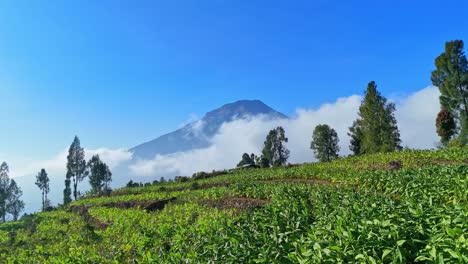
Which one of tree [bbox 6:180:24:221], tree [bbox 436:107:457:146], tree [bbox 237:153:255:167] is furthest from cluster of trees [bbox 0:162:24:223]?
tree [bbox 436:107:457:146]

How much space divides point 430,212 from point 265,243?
252 cm

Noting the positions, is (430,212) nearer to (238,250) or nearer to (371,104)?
(238,250)

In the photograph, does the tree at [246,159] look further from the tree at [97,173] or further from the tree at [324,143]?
the tree at [97,173]

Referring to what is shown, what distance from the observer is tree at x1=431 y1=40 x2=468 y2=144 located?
157ft

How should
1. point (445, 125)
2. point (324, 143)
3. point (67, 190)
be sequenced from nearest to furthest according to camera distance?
point (445, 125), point (324, 143), point (67, 190)

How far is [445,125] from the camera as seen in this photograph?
Answer: 44969 mm

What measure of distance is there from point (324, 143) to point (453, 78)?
29.5 meters

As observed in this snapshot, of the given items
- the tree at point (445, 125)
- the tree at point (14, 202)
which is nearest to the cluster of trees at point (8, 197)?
the tree at point (14, 202)

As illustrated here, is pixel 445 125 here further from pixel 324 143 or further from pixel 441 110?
pixel 324 143

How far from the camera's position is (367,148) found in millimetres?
52656

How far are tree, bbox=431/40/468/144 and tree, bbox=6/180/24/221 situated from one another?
9455 cm

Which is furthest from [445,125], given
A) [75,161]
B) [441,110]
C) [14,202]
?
[14,202]

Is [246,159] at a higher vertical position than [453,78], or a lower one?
lower

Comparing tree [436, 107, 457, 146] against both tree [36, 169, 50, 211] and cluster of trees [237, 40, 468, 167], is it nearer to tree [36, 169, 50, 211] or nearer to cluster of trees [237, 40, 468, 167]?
cluster of trees [237, 40, 468, 167]
